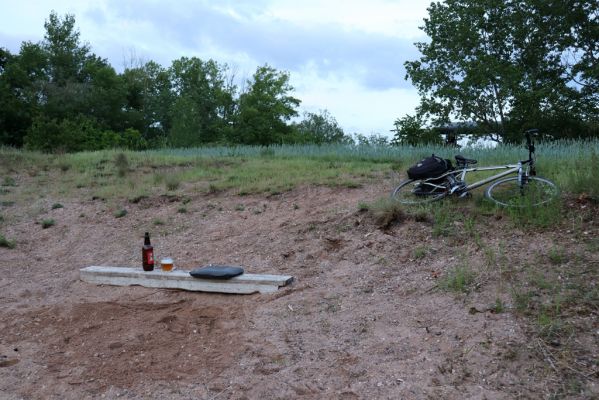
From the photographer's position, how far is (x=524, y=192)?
6.15 meters

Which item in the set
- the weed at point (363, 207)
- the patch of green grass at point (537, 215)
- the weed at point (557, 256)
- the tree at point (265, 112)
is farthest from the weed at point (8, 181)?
the tree at point (265, 112)

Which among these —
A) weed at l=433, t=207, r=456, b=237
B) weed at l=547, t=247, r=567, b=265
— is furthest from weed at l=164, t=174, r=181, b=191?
weed at l=547, t=247, r=567, b=265

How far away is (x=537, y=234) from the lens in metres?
5.42

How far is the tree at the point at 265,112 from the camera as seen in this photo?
31312 millimetres

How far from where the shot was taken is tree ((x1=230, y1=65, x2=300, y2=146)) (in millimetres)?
31312

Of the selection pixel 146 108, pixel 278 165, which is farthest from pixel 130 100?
pixel 278 165

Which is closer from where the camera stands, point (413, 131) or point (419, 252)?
point (419, 252)

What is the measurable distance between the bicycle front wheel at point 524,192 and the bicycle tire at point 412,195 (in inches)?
23.7

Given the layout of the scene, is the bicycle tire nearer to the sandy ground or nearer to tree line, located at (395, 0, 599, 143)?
the sandy ground

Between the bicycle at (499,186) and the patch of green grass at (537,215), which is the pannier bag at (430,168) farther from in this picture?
the patch of green grass at (537,215)

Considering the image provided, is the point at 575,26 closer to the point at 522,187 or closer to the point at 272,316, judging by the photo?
the point at 522,187

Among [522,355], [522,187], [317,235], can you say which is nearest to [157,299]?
[317,235]

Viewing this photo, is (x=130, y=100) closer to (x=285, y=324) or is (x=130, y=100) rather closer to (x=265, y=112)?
(x=265, y=112)

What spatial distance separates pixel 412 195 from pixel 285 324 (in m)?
3.04
